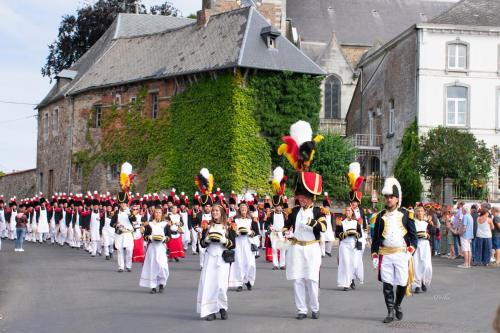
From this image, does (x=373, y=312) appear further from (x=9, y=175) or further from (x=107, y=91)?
(x=9, y=175)

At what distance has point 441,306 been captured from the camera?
1345 centimetres

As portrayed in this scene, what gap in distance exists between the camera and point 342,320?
38.6ft

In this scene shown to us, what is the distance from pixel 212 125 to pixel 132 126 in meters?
7.07

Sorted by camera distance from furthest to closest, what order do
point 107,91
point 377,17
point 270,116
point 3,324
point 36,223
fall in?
point 377,17
point 107,91
point 270,116
point 36,223
point 3,324

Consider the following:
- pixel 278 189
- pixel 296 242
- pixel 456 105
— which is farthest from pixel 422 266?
pixel 456 105

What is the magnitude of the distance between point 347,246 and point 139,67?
32.7 metres

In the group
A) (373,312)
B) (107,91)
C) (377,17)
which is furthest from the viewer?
(377,17)

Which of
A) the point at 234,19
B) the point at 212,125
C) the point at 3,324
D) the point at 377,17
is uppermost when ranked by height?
the point at 377,17

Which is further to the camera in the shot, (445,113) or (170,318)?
(445,113)

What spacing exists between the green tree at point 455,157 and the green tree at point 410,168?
813mm

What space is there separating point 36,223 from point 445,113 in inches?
834

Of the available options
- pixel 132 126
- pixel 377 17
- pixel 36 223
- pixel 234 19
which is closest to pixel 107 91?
pixel 132 126

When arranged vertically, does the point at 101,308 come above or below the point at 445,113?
below

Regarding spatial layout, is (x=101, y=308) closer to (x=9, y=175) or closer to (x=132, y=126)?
(x=132, y=126)
